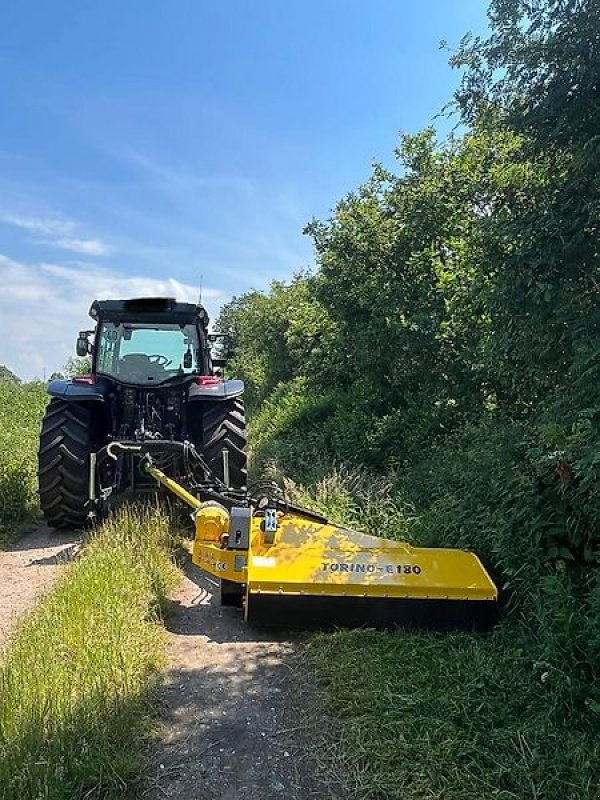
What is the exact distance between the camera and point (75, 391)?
571 cm

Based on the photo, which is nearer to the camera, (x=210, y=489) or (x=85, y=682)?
(x=85, y=682)

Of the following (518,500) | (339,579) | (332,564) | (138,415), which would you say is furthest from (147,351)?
(518,500)

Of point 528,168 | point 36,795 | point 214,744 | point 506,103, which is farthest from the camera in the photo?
point 528,168

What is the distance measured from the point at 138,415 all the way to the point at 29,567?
5.47 feet

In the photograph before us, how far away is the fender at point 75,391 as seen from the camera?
5641mm

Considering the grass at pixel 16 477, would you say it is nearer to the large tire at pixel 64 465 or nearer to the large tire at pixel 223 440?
the large tire at pixel 64 465

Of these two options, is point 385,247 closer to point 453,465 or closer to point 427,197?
point 427,197

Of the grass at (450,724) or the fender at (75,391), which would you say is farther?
the fender at (75,391)

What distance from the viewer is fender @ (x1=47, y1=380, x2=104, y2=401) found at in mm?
5641

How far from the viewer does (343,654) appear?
3180 millimetres

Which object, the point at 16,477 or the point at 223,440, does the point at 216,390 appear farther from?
the point at 16,477

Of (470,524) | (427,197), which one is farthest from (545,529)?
(427,197)

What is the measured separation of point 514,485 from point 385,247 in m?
4.58

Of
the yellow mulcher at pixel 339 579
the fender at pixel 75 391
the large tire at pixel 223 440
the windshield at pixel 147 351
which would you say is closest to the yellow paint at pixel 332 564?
the yellow mulcher at pixel 339 579
